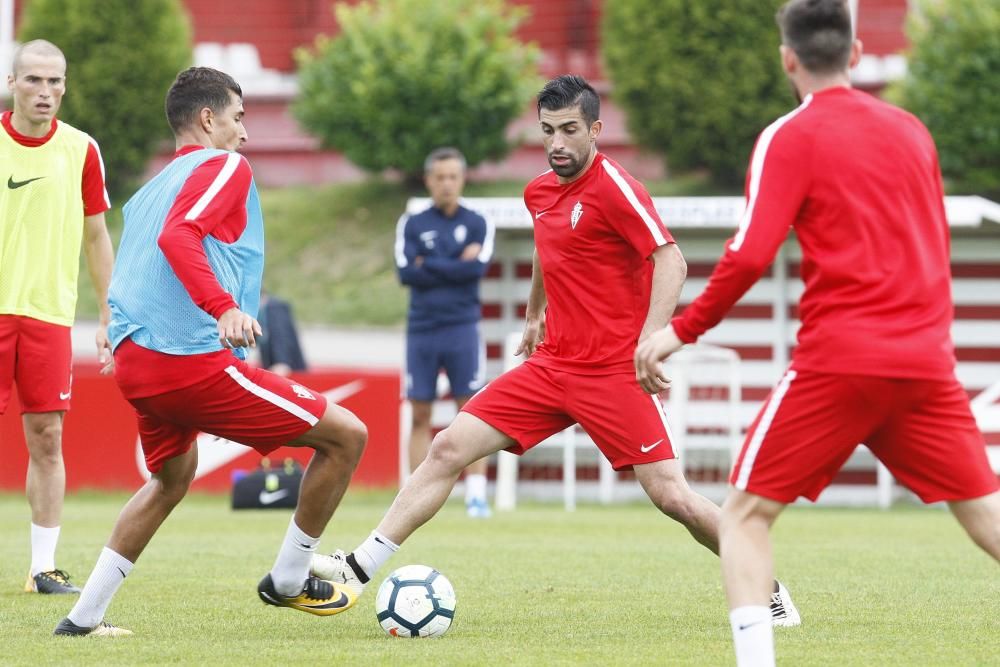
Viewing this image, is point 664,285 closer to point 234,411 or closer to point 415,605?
point 415,605

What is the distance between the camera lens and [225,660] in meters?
5.96

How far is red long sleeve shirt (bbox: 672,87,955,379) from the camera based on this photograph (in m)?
4.89

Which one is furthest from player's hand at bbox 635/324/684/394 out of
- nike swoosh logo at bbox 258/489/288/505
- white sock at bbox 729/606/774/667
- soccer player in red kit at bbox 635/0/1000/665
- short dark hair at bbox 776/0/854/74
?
nike swoosh logo at bbox 258/489/288/505

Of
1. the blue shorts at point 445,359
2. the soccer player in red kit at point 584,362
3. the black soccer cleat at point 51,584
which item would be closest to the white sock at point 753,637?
the soccer player in red kit at point 584,362

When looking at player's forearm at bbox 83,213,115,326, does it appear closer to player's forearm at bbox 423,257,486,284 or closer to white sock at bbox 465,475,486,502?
player's forearm at bbox 423,257,486,284

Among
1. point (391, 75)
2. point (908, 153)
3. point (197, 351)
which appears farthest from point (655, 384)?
point (391, 75)

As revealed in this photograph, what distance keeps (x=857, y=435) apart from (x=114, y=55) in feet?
71.5

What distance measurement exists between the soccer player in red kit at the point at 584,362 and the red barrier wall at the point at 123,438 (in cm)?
861

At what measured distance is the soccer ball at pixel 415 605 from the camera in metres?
6.65

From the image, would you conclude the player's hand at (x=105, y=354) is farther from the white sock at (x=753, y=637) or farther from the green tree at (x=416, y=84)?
the green tree at (x=416, y=84)

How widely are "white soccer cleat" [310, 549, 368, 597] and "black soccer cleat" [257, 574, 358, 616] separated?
0.04 metres

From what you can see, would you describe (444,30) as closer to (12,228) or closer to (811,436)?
(12,228)

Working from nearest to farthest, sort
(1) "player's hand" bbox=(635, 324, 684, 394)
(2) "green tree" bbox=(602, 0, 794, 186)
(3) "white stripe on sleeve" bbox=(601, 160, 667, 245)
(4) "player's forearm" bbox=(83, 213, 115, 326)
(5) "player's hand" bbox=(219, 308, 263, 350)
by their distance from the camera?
(1) "player's hand" bbox=(635, 324, 684, 394)
(5) "player's hand" bbox=(219, 308, 263, 350)
(3) "white stripe on sleeve" bbox=(601, 160, 667, 245)
(4) "player's forearm" bbox=(83, 213, 115, 326)
(2) "green tree" bbox=(602, 0, 794, 186)

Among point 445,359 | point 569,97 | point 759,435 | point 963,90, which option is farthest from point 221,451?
point 759,435
